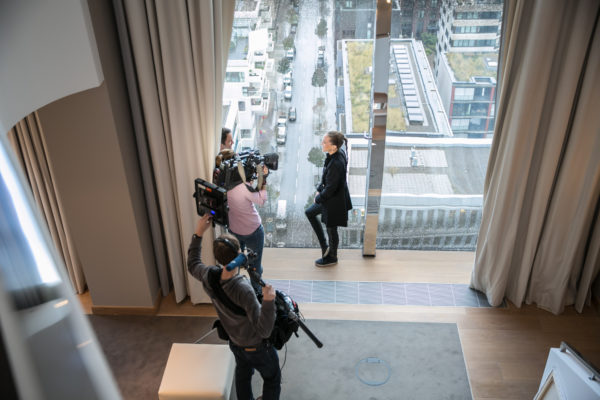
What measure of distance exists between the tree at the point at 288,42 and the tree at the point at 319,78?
26cm

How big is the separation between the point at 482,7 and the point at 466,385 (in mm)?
2429

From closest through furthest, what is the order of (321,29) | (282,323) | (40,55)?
(40,55) < (282,323) < (321,29)

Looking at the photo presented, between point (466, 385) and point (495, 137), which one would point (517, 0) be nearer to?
point (495, 137)

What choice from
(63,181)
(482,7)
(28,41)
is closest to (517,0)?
(482,7)

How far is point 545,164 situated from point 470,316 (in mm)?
1212

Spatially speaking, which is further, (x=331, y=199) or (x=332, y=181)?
(x=331, y=199)

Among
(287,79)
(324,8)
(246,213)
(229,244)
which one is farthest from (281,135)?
(229,244)

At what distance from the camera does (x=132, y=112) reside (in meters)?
3.13

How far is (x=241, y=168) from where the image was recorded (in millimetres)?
3053

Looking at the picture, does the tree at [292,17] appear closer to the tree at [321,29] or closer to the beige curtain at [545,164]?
the tree at [321,29]

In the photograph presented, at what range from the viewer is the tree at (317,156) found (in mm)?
3875

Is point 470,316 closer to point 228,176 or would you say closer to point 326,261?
point 326,261

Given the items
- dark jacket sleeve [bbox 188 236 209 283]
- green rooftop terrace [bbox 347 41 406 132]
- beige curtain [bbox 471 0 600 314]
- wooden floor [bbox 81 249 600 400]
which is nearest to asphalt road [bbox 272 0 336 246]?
green rooftop terrace [bbox 347 41 406 132]

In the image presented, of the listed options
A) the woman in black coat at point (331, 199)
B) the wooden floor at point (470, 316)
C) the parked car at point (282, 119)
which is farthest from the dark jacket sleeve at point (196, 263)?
the parked car at point (282, 119)
